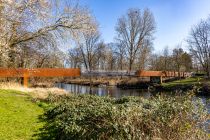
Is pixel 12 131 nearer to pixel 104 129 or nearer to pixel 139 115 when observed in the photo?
pixel 104 129

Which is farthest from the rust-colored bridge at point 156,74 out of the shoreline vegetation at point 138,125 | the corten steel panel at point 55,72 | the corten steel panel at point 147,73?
the shoreline vegetation at point 138,125

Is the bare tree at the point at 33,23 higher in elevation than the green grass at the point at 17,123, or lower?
higher

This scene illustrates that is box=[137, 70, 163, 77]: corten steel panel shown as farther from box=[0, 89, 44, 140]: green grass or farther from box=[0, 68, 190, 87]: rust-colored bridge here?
box=[0, 89, 44, 140]: green grass

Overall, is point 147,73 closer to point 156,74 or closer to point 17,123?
point 156,74

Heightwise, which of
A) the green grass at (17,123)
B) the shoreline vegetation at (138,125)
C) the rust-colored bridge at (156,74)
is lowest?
the green grass at (17,123)

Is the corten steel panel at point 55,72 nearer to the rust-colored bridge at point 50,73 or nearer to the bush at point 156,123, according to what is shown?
the rust-colored bridge at point 50,73

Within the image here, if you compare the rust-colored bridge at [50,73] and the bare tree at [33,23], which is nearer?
the bare tree at [33,23]

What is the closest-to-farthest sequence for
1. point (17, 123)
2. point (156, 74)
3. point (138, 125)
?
point (138, 125)
point (17, 123)
point (156, 74)

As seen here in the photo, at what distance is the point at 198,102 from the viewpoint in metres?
7.11

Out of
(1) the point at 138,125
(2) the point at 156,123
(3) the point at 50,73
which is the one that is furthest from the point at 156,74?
(2) the point at 156,123

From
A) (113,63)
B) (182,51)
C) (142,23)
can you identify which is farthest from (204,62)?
(113,63)

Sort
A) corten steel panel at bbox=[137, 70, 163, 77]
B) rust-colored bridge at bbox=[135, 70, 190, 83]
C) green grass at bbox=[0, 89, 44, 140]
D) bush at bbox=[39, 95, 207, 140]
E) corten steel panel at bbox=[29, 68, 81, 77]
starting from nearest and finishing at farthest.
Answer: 1. bush at bbox=[39, 95, 207, 140]
2. green grass at bbox=[0, 89, 44, 140]
3. corten steel panel at bbox=[29, 68, 81, 77]
4. corten steel panel at bbox=[137, 70, 163, 77]
5. rust-colored bridge at bbox=[135, 70, 190, 83]

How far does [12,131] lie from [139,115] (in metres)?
4.48

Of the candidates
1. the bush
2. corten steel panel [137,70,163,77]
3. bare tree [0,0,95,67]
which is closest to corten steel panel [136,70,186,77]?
corten steel panel [137,70,163,77]
